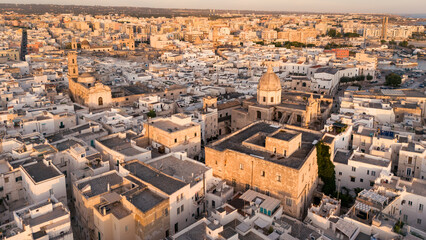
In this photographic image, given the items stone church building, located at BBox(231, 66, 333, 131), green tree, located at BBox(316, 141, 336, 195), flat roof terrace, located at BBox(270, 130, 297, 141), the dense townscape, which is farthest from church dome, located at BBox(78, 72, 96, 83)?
green tree, located at BBox(316, 141, 336, 195)

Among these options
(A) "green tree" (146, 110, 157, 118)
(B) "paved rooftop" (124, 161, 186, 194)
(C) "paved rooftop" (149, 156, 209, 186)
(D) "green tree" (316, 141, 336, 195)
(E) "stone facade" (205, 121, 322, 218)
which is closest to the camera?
(B) "paved rooftop" (124, 161, 186, 194)

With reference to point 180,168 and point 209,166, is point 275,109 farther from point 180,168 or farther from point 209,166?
point 180,168

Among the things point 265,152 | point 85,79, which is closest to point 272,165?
point 265,152

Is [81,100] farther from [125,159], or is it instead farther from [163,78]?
[125,159]

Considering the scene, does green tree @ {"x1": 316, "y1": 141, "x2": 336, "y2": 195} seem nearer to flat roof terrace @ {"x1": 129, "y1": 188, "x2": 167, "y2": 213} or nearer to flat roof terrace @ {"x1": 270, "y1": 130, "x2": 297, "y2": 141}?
flat roof terrace @ {"x1": 270, "y1": 130, "x2": 297, "y2": 141}

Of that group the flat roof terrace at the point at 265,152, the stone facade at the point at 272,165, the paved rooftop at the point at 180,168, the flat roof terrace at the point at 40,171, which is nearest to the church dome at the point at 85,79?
the flat roof terrace at the point at 40,171

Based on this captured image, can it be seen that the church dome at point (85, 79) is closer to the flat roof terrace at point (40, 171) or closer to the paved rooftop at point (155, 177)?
the flat roof terrace at point (40, 171)
